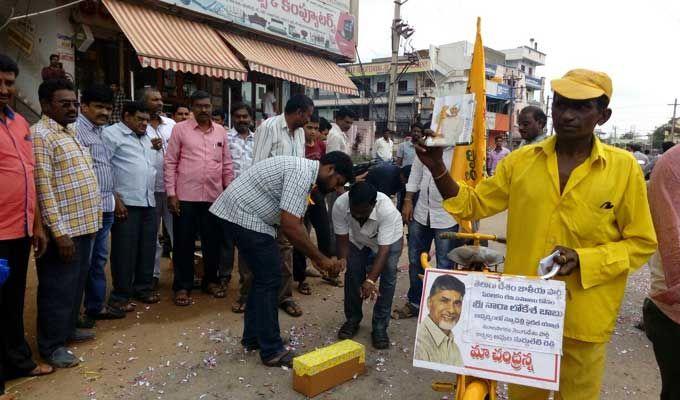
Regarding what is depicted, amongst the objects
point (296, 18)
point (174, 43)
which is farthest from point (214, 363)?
point (296, 18)

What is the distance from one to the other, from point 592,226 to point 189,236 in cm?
387

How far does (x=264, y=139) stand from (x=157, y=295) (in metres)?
2.02

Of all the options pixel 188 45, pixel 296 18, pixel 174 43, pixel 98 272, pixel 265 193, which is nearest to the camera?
pixel 265 193

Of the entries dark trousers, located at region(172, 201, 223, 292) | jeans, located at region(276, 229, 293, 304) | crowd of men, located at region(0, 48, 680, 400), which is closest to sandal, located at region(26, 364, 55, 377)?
crowd of men, located at region(0, 48, 680, 400)

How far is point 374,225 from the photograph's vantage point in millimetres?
3824

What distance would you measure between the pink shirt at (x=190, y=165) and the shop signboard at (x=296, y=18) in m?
4.54

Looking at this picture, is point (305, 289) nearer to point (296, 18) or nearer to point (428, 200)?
point (428, 200)

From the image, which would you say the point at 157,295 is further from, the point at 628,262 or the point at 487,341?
the point at 628,262

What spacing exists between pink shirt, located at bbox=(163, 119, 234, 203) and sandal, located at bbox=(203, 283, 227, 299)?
1025mm

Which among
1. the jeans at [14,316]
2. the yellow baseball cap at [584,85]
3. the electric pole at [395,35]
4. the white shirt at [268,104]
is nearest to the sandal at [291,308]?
the jeans at [14,316]

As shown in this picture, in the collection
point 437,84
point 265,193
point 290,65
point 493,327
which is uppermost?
point 437,84

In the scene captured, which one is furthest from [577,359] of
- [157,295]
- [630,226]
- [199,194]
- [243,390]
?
[157,295]

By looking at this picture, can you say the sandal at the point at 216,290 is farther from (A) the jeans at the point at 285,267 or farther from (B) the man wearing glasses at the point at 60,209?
(B) the man wearing glasses at the point at 60,209

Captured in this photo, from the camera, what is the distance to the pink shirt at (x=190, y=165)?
466 cm
